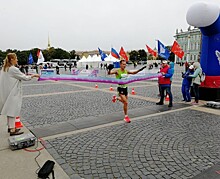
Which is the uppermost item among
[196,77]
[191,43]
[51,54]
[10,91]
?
[191,43]

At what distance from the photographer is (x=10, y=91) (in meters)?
4.48

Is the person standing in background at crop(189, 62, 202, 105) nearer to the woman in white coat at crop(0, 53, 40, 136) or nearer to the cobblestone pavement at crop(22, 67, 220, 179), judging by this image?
the cobblestone pavement at crop(22, 67, 220, 179)

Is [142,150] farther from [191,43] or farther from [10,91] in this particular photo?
[191,43]

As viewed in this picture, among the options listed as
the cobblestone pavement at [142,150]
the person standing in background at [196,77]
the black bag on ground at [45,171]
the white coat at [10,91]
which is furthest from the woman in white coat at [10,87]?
the person standing in background at [196,77]

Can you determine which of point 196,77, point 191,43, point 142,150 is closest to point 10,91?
point 142,150

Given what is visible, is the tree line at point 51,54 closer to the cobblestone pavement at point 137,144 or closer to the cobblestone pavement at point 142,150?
the cobblestone pavement at point 137,144

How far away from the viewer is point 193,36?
108438 millimetres

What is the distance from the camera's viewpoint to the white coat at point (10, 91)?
14.6 feet

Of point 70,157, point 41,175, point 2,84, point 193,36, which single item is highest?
point 193,36

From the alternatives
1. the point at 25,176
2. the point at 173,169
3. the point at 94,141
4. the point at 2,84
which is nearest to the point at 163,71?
the point at 94,141

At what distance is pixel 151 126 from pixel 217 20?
5.80 metres

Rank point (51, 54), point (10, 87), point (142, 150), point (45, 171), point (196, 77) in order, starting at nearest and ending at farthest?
1. point (45, 171)
2. point (142, 150)
3. point (10, 87)
4. point (196, 77)
5. point (51, 54)

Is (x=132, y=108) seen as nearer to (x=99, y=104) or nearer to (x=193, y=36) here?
(x=99, y=104)

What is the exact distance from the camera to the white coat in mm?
→ 4438
